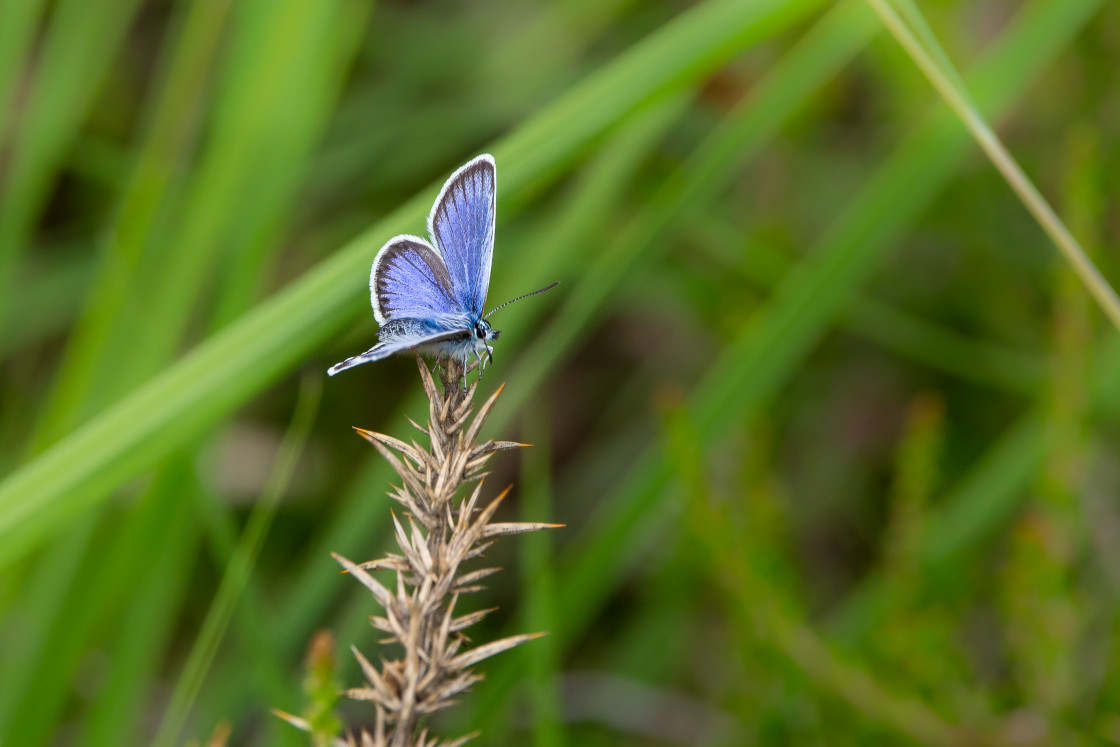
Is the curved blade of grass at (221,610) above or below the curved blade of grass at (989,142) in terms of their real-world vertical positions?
below

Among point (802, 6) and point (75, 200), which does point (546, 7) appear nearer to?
point (75, 200)

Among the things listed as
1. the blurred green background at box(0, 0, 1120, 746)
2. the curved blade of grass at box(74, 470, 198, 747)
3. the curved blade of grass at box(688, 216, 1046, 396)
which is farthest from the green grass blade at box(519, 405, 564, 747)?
the curved blade of grass at box(688, 216, 1046, 396)

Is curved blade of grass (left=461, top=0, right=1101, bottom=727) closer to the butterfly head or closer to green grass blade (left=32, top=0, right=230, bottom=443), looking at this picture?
the butterfly head

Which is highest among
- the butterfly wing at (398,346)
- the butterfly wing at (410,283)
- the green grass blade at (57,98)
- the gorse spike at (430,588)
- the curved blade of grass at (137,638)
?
the green grass blade at (57,98)

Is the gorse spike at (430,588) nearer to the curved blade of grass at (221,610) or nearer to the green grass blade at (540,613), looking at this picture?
the curved blade of grass at (221,610)

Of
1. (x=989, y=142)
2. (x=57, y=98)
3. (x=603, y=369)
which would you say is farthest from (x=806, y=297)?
(x=57, y=98)

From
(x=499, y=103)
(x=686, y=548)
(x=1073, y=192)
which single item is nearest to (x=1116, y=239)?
(x=1073, y=192)

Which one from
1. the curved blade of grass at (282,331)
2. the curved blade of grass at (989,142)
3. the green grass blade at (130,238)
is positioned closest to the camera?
the curved blade of grass at (282,331)

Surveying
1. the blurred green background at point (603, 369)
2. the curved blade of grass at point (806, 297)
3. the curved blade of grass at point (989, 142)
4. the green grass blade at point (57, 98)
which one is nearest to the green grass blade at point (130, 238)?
the blurred green background at point (603, 369)
